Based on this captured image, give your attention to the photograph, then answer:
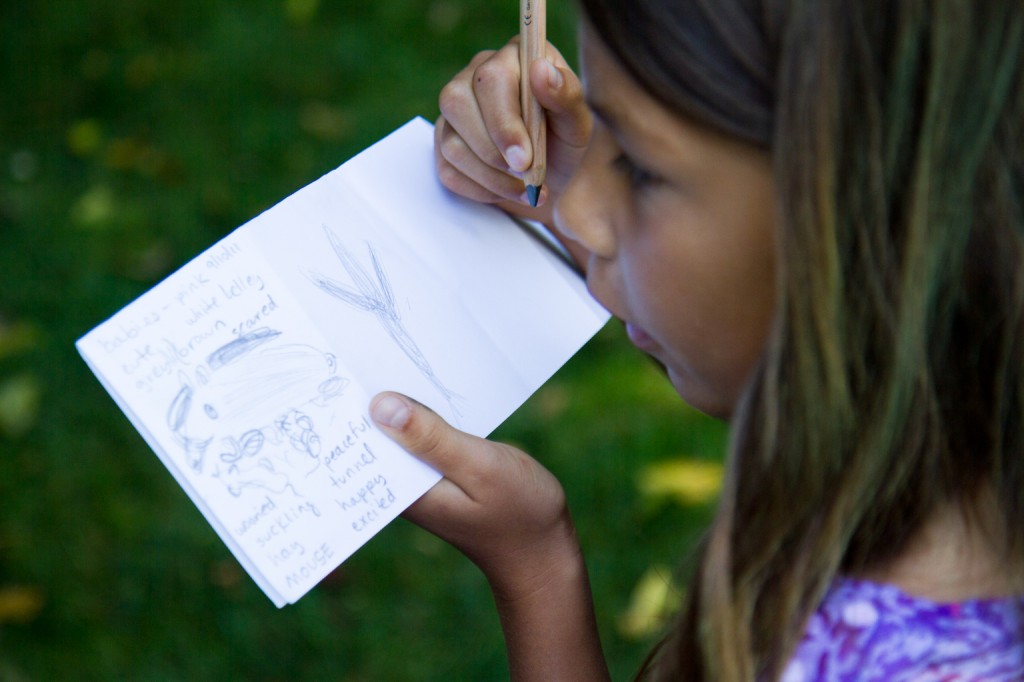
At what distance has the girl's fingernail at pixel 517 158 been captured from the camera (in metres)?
1.25

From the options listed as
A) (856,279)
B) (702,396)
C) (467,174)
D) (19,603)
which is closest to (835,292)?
(856,279)

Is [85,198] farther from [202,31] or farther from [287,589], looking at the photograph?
[287,589]

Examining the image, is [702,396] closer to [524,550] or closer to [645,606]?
[524,550]

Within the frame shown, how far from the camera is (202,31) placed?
10.3 ft

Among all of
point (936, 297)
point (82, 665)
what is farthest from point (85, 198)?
point (936, 297)

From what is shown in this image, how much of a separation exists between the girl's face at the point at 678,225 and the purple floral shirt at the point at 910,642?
229mm

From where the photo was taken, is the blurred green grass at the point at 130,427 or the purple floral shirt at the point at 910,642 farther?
the blurred green grass at the point at 130,427

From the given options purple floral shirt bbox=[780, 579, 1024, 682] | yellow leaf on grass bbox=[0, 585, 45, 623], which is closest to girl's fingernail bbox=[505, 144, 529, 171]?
purple floral shirt bbox=[780, 579, 1024, 682]

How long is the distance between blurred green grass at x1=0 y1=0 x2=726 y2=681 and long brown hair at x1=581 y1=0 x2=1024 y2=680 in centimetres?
104

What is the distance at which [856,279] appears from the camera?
88 cm

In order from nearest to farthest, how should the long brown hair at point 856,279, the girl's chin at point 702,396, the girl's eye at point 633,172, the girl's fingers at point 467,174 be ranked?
the long brown hair at point 856,279, the girl's eye at point 633,172, the girl's chin at point 702,396, the girl's fingers at point 467,174

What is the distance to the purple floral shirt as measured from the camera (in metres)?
0.90

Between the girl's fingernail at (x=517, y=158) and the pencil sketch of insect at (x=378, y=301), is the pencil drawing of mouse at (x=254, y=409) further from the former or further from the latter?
the girl's fingernail at (x=517, y=158)

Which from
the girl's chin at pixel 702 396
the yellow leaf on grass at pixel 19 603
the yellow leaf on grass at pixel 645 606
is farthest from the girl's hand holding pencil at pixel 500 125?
the yellow leaf on grass at pixel 19 603
